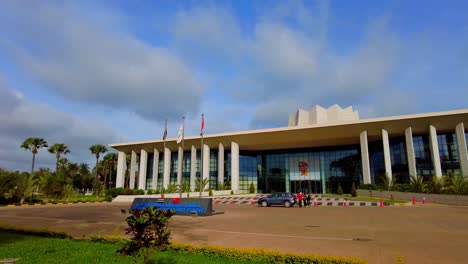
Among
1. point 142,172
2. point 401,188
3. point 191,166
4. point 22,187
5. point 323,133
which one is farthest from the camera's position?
point 142,172

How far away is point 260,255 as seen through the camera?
23.4ft

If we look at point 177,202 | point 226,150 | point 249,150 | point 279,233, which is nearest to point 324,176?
point 249,150

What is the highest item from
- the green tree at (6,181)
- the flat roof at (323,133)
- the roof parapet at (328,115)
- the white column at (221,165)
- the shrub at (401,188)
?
the roof parapet at (328,115)

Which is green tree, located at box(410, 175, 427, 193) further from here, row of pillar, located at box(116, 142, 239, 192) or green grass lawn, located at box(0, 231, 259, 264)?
green grass lawn, located at box(0, 231, 259, 264)

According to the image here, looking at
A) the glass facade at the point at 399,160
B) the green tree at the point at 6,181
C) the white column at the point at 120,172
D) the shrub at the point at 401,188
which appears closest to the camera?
the green tree at the point at 6,181

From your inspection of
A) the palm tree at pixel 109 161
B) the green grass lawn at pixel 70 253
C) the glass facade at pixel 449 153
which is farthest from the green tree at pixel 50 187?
the glass facade at pixel 449 153

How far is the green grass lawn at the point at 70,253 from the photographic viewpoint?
23.2 ft

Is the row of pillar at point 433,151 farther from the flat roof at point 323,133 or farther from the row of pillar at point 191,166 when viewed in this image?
the row of pillar at point 191,166

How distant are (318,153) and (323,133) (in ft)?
31.0

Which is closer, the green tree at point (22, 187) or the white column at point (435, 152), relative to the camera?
the green tree at point (22, 187)

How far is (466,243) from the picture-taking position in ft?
31.2

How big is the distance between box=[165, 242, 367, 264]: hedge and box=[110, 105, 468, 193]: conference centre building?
32244mm

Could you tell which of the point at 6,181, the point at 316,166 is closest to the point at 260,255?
the point at 6,181

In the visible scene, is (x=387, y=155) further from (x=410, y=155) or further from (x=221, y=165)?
(x=221, y=165)
